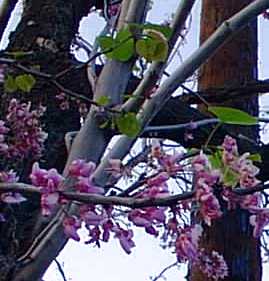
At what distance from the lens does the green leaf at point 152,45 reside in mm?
982

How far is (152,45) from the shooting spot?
984 millimetres

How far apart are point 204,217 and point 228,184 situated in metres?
0.05

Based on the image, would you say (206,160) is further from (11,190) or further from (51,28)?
(51,28)

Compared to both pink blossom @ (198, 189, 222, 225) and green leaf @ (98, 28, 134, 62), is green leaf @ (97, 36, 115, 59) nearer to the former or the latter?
green leaf @ (98, 28, 134, 62)

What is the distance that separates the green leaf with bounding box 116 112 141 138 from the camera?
1040 millimetres

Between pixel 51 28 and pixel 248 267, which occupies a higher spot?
pixel 51 28

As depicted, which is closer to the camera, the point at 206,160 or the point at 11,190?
the point at 11,190

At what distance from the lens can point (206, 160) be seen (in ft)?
3.45

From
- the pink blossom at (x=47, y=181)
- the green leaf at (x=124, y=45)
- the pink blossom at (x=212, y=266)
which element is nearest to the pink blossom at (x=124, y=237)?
the pink blossom at (x=47, y=181)

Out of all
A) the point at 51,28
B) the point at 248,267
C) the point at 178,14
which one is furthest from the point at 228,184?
the point at 248,267

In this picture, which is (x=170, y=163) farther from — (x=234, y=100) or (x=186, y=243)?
(x=234, y=100)

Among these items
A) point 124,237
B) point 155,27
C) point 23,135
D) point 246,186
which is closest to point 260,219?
point 246,186

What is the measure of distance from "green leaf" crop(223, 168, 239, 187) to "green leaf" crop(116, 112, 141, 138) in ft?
0.50

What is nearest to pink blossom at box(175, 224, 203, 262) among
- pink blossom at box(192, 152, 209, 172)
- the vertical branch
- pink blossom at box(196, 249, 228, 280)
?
pink blossom at box(192, 152, 209, 172)
